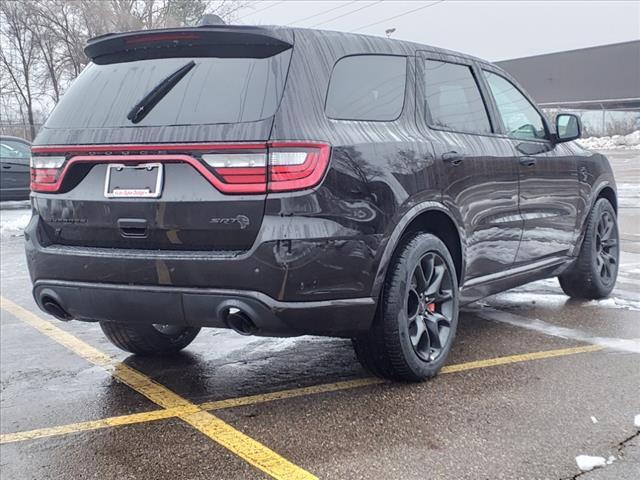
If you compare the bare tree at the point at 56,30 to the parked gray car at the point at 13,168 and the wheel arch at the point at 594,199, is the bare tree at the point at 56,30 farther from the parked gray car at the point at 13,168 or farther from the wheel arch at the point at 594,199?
the wheel arch at the point at 594,199

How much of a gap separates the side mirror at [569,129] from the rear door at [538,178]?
0.09 meters

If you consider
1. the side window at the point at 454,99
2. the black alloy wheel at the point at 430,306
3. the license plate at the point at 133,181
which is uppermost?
the side window at the point at 454,99

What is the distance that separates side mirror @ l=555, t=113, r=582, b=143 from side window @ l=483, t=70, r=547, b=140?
0.42 ft

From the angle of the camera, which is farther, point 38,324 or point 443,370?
point 38,324

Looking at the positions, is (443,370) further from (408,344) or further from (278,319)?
(278,319)

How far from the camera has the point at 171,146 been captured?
128 inches

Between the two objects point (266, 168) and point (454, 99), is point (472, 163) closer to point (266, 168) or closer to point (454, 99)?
point (454, 99)

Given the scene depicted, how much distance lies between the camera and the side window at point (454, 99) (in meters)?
4.20

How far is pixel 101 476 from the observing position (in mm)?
2928

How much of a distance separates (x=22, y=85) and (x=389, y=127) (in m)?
37.7

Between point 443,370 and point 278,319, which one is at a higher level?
point 278,319

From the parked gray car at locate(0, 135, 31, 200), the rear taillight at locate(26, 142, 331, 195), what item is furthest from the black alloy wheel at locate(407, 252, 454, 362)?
the parked gray car at locate(0, 135, 31, 200)

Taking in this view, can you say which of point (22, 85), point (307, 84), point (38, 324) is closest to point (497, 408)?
point (307, 84)

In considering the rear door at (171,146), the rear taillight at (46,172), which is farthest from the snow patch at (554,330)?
the rear taillight at (46,172)
